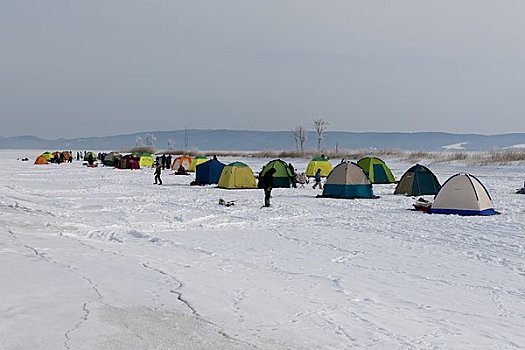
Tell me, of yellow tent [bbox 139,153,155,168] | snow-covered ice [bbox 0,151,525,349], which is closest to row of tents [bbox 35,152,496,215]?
snow-covered ice [bbox 0,151,525,349]

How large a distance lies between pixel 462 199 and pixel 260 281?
12259 millimetres

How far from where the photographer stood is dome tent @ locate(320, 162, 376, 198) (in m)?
26.8

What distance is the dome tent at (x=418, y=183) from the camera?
28312 mm

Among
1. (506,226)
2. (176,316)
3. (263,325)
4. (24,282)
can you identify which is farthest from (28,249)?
(506,226)

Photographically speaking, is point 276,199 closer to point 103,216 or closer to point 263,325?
point 103,216

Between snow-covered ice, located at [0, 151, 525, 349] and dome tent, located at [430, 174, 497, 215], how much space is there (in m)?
0.89

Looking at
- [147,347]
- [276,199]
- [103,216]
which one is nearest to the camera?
[147,347]

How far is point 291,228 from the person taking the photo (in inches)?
671

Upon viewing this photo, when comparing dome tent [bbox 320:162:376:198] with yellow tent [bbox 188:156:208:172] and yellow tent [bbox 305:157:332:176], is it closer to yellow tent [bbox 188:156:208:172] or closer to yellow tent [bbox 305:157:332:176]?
yellow tent [bbox 305:157:332:176]

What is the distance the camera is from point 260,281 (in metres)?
10.0

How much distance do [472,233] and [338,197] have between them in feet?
36.4

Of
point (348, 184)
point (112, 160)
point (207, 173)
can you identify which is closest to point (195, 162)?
point (207, 173)

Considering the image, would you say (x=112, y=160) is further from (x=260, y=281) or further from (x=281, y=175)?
(x=260, y=281)

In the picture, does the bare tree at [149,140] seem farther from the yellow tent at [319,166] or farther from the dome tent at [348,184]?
the dome tent at [348,184]
